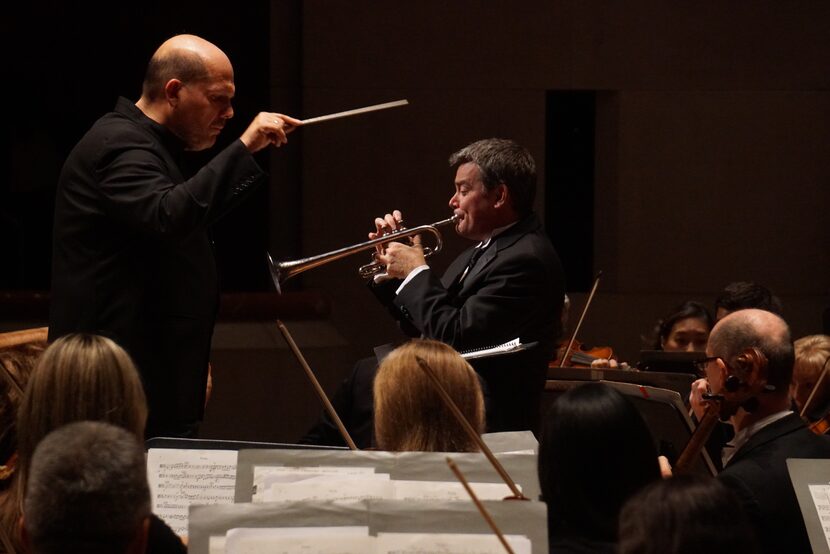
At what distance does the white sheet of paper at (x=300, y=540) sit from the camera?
2051mm

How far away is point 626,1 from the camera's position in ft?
21.3

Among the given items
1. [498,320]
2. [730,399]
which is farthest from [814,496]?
[498,320]

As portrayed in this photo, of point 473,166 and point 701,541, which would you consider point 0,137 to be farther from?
point 701,541

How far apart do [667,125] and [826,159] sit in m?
0.90

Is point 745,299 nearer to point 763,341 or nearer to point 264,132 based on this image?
point 763,341

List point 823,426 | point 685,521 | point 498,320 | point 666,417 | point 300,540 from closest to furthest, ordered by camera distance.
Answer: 1. point 685,521
2. point 300,540
3. point 666,417
4. point 498,320
5. point 823,426

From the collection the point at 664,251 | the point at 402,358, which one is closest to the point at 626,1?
the point at 664,251

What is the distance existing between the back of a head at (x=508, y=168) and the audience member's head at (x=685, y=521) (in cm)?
224

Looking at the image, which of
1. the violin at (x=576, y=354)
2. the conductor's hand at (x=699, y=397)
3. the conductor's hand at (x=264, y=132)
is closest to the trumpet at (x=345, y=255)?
the conductor's hand at (x=264, y=132)

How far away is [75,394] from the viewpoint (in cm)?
234

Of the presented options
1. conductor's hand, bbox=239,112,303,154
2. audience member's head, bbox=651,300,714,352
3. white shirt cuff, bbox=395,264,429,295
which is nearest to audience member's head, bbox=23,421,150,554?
conductor's hand, bbox=239,112,303,154

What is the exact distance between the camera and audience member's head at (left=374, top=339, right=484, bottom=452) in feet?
8.77

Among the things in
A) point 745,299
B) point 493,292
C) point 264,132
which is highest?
point 264,132

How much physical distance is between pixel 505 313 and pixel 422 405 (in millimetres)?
1092
